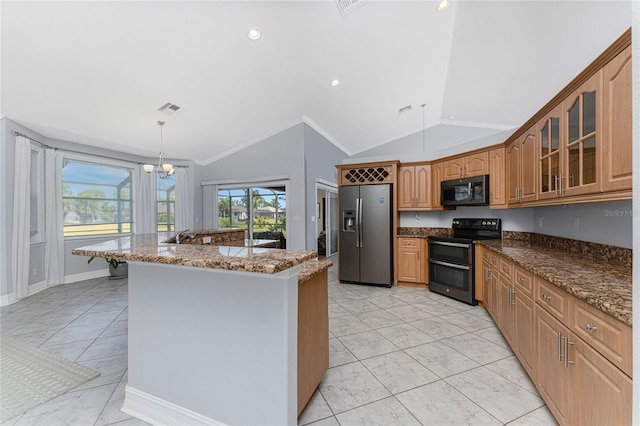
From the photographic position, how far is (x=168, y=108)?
4059 millimetres

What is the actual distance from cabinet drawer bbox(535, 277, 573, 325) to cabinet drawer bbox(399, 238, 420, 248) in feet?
8.34

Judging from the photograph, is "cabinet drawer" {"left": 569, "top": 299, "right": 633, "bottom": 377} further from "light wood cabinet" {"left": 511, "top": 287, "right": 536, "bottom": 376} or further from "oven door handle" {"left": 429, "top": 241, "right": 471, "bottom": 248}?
"oven door handle" {"left": 429, "top": 241, "right": 471, "bottom": 248}

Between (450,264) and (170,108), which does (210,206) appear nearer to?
(170,108)

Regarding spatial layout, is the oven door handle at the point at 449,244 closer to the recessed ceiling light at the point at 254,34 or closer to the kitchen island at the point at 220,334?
the kitchen island at the point at 220,334

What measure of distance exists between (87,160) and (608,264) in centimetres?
749

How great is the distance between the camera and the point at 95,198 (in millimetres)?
5195

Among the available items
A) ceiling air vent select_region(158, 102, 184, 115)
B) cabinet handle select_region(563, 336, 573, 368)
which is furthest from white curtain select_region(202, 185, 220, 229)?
cabinet handle select_region(563, 336, 573, 368)

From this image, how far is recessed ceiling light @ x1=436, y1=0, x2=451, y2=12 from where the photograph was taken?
8.85ft

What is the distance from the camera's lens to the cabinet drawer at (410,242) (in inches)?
167

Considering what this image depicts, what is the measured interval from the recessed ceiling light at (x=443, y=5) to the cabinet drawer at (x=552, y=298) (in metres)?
2.87

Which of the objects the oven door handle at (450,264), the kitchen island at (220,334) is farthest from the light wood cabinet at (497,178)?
the kitchen island at (220,334)

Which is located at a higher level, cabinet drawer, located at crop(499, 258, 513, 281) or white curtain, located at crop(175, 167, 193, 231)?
white curtain, located at crop(175, 167, 193, 231)

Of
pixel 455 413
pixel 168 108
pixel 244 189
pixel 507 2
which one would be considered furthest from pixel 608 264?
pixel 244 189

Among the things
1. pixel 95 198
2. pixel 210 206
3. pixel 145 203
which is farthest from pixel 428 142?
pixel 95 198
